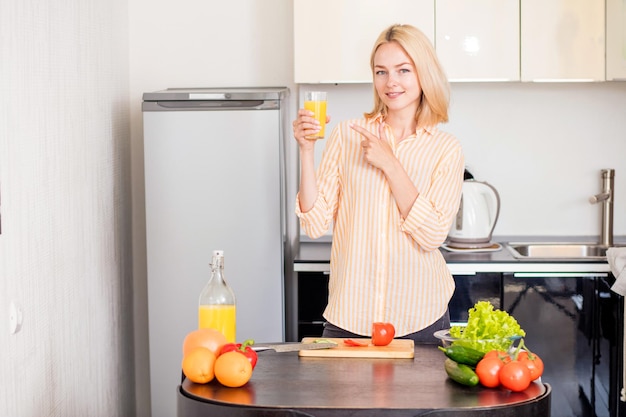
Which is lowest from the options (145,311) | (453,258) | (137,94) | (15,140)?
(145,311)

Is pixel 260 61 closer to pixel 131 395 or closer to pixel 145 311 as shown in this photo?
pixel 145 311

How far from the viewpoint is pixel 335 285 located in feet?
8.89

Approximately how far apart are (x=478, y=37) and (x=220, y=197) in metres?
1.25

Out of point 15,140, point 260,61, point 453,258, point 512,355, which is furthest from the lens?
point 260,61

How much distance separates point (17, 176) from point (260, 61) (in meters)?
1.69

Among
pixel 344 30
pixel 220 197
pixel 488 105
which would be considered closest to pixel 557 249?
Result: pixel 488 105

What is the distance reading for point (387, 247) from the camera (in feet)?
8.69

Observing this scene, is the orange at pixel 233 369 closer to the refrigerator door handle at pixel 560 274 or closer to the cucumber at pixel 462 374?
the cucumber at pixel 462 374

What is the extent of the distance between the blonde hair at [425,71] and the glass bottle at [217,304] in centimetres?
81

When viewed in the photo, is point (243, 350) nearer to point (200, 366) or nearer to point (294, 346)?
point (200, 366)

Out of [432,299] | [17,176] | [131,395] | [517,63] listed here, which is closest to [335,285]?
[432,299]

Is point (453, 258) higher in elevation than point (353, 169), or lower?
lower

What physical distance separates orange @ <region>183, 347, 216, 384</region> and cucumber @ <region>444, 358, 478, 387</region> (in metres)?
0.53

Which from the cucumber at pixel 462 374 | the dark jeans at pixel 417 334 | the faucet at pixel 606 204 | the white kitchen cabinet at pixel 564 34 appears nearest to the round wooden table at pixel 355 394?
the cucumber at pixel 462 374
